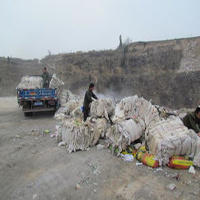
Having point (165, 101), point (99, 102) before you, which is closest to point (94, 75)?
point (165, 101)

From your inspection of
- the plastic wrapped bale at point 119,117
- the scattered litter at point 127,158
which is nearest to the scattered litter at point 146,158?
the scattered litter at point 127,158

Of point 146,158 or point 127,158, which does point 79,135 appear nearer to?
point 127,158

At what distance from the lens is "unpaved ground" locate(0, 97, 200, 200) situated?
2615 millimetres

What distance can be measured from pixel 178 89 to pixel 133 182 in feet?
44.1

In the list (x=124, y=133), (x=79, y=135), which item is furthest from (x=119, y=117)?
(x=79, y=135)

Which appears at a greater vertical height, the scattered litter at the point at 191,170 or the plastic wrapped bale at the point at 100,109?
the plastic wrapped bale at the point at 100,109

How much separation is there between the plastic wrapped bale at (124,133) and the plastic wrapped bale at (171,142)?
396 mm

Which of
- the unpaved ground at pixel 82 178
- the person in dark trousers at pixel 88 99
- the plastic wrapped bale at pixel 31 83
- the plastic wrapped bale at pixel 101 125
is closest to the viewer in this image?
the unpaved ground at pixel 82 178

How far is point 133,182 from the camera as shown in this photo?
9.34 ft

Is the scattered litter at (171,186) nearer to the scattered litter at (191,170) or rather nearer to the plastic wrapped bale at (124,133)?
the scattered litter at (191,170)

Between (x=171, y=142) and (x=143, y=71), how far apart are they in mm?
15918

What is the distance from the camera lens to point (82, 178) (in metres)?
3.02

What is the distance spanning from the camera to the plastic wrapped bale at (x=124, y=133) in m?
3.67

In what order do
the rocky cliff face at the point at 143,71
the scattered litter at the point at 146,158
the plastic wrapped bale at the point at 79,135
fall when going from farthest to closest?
the rocky cliff face at the point at 143,71
the plastic wrapped bale at the point at 79,135
the scattered litter at the point at 146,158
